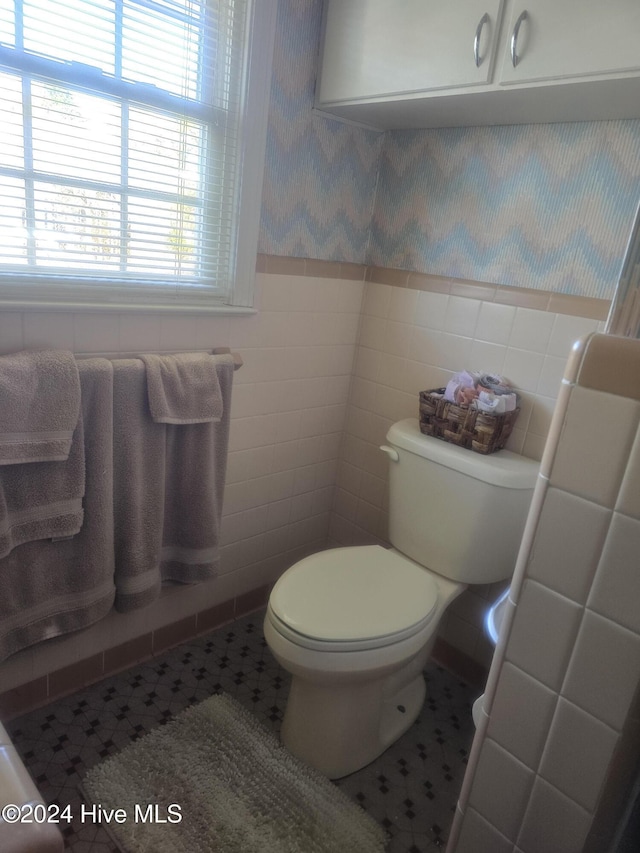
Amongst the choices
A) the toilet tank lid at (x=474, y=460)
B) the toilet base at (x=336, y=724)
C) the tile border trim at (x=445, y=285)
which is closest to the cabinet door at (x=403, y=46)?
the tile border trim at (x=445, y=285)

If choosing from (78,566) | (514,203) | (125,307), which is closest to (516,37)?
(514,203)

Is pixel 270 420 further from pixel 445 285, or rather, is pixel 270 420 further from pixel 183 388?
pixel 445 285

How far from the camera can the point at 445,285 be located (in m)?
1.79

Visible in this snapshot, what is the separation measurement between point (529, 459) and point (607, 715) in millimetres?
1058

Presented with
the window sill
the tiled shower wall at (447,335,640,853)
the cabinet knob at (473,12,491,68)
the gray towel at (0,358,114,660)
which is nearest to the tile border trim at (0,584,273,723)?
the gray towel at (0,358,114,660)

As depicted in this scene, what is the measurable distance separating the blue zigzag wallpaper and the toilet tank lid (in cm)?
48

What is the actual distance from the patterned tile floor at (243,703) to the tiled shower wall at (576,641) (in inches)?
31.4

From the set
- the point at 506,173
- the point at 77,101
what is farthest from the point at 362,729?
the point at 77,101

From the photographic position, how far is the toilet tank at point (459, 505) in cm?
154

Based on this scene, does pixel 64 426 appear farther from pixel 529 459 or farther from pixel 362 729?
pixel 529 459

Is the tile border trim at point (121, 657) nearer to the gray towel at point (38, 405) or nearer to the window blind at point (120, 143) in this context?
the gray towel at point (38, 405)

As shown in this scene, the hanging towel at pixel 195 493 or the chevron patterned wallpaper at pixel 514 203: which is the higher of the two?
the chevron patterned wallpaper at pixel 514 203

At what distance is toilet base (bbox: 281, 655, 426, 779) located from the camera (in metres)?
1.47

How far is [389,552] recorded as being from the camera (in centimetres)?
171
